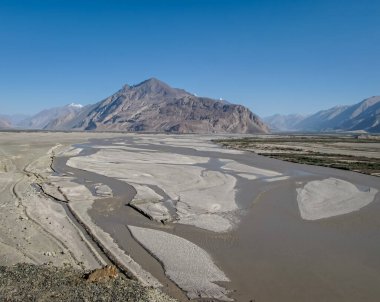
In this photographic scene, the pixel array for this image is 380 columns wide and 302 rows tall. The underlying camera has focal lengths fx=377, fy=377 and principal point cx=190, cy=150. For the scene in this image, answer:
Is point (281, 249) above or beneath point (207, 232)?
beneath

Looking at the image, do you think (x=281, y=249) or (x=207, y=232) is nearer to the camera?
(x=281, y=249)

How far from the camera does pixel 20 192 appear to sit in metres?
23.8

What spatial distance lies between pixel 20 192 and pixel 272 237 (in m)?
16.0

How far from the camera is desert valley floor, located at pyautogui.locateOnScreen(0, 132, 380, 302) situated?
1202 cm

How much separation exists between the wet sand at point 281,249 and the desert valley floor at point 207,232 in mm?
42

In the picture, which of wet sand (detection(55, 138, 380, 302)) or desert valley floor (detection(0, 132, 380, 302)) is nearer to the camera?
wet sand (detection(55, 138, 380, 302))

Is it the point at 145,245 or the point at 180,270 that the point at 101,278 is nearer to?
the point at 180,270

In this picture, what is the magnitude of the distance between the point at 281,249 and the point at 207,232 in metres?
3.41

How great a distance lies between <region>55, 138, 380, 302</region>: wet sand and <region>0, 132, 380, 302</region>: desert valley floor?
4cm

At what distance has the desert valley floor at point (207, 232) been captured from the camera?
12023 millimetres

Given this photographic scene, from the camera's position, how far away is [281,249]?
15.1 metres

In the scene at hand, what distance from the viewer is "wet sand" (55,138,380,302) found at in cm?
1159

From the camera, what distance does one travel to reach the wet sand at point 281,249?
11.6 metres

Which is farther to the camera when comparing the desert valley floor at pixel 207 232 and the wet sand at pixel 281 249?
the desert valley floor at pixel 207 232
